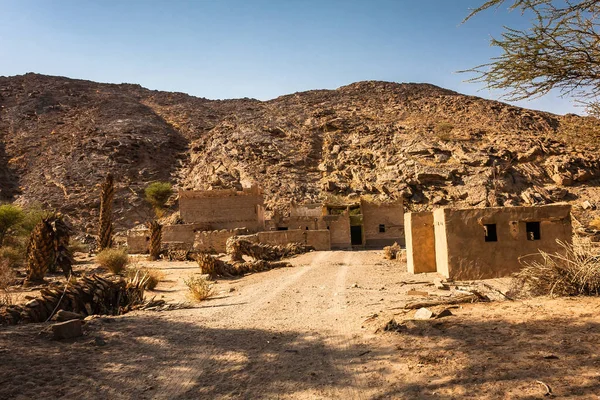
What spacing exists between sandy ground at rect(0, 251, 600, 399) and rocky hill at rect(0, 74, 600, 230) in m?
33.1

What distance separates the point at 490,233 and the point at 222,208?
21432 mm

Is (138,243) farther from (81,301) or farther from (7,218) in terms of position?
(81,301)

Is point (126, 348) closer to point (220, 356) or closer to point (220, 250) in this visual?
point (220, 356)

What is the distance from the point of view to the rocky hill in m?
39.8

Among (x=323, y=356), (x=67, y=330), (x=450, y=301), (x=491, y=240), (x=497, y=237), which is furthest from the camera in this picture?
(x=491, y=240)

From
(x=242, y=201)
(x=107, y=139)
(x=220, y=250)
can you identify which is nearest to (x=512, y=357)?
(x=220, y=250)

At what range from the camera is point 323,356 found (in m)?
4.40

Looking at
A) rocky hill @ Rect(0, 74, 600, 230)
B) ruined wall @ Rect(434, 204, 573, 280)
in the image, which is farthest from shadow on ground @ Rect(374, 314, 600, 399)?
rocky hill @ Rect(0, 74, 600, 230)

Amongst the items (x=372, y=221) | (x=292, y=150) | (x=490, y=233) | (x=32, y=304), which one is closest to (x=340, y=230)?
(x=372, y=221)

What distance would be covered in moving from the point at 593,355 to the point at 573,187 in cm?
4177

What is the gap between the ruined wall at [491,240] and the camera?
30.9 ft

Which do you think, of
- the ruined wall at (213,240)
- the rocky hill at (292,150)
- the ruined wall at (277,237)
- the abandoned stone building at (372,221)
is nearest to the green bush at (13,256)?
the ruined wall at (213,240)

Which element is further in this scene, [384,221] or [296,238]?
[384,221]

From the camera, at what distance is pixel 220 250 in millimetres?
24797
